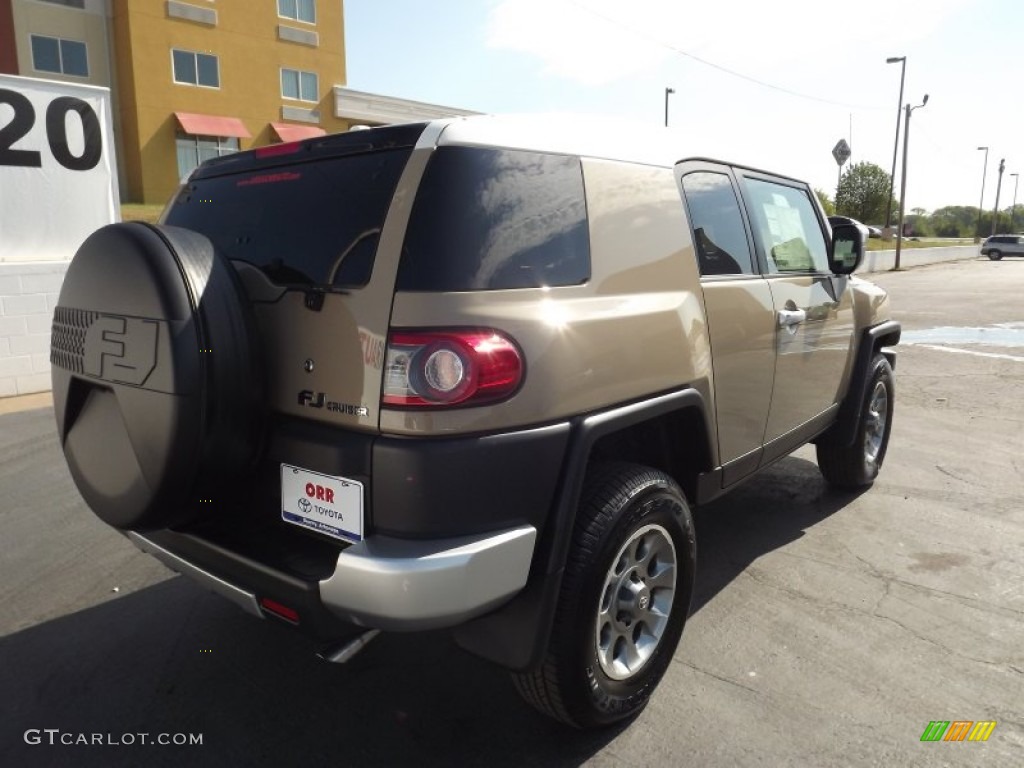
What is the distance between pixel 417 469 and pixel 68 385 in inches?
51.5

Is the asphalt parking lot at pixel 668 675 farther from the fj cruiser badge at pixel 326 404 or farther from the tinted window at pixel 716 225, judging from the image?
the tinted window at pixel 716 225

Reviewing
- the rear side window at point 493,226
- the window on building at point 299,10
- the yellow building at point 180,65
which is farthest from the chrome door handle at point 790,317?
the window on building at point 299,10

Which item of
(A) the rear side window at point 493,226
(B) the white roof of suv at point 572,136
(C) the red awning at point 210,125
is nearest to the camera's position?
(A) the rear side window at point 493,226

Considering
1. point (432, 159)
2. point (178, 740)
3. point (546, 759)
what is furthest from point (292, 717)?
point (432, 159)

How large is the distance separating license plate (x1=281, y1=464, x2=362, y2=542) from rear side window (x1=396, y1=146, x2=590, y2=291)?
577 millimetres

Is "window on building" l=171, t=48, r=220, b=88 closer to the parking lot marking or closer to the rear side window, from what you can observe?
the parking lot marking

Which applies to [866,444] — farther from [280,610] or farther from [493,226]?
[280,610]

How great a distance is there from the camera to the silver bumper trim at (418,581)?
1.83 m

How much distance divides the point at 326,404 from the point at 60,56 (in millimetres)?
33216

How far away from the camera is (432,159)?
2039 mm

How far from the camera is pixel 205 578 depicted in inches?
89.3

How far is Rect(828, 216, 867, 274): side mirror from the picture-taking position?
4.08 meters

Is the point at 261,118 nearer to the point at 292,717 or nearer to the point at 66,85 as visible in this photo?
the point at 66,85

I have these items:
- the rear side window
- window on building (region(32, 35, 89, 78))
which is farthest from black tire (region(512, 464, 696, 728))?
window on building (region(32, 35, 89, 78))
